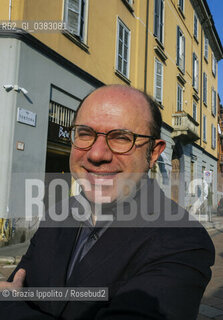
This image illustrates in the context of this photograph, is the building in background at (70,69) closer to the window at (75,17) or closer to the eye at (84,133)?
the window at (75,17)

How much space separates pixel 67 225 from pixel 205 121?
22538 mm

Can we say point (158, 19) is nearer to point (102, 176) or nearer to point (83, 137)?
point (83, 137)

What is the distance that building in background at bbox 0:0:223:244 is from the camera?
7.26 m

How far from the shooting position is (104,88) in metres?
1.49

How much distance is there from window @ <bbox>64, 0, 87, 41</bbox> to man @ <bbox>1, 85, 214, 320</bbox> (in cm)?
820

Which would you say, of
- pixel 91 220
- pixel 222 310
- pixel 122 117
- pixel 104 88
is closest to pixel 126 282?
pixel 91 220

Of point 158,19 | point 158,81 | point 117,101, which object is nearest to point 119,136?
point 117,101

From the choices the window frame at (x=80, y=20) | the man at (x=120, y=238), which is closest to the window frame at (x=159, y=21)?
the window frame at (x=80, y=20)

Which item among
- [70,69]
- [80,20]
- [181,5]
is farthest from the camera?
[181,5]

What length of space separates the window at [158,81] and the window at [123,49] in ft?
8.95

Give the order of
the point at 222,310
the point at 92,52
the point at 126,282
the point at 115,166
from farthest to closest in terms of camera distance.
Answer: the point at 92,52 < the point at 222,310 < the point at 115,166 < the point at 126,282

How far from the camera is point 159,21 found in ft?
47.8

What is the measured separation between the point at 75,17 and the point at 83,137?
8.57 m

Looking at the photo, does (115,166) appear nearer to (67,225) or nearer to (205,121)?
(67,225)
